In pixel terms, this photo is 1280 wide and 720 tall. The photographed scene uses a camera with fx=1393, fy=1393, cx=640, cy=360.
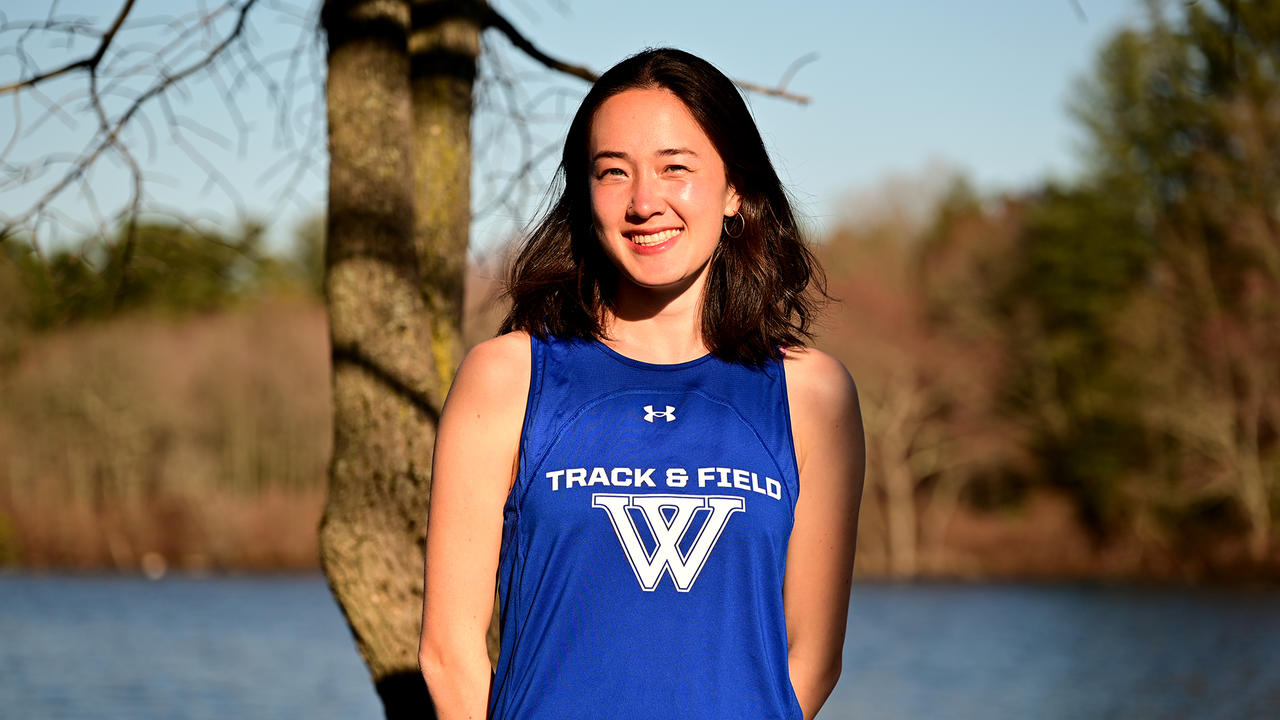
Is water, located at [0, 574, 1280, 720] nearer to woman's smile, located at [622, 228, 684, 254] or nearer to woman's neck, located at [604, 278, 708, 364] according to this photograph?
woman's neck, located at [604, 278, 708, 364]

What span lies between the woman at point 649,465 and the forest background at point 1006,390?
3791cm

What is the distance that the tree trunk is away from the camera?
358cm

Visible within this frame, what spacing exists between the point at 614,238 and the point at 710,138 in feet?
0.78

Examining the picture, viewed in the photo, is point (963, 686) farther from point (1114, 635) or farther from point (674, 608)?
point (674, 608)

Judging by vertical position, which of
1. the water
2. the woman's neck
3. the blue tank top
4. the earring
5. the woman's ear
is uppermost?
the woman's ear

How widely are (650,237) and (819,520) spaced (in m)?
0.55

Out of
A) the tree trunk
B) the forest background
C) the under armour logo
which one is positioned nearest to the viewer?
the under armour logo

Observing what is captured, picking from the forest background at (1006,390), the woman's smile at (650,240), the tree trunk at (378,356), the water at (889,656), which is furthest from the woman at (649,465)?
the forest background at (1006,390)

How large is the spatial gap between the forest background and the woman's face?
37.9 metres

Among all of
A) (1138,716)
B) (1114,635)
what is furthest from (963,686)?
(1114,635)

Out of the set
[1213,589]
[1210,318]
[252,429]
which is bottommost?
[1213,589]

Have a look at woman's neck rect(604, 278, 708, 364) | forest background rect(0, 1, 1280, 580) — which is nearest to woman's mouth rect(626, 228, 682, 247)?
woman's neck rect(604, 278, 708, 364)

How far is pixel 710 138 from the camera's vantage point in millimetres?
2350

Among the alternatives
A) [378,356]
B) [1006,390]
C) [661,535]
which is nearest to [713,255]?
[661,535]
